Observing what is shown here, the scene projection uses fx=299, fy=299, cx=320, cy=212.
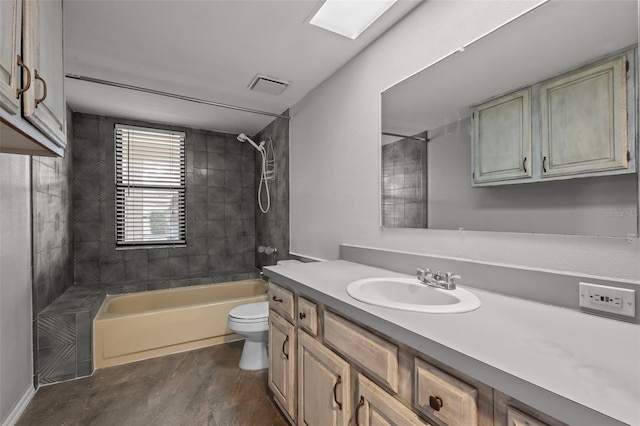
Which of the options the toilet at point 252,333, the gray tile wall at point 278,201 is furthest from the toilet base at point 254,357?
the gray tile wall at point 278,201

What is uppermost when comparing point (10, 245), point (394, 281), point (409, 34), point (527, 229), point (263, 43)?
point (263, 43)

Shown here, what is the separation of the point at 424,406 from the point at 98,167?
3.82 m

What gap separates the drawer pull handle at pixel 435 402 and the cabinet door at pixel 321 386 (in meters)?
0.39

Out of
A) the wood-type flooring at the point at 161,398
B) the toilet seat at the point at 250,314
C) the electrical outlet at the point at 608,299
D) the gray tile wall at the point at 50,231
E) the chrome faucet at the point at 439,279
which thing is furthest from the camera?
the toilet seat at the point at 250,314

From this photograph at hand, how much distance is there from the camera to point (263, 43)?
76.7 inches

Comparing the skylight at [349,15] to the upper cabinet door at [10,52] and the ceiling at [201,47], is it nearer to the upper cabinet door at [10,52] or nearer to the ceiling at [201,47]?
the ceiling at [201,47]

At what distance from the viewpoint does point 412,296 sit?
1.35m

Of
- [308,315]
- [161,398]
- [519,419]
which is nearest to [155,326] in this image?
[161,398]

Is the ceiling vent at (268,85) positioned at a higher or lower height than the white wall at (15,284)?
higher

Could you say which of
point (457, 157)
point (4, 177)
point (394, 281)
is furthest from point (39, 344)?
point (457, 157)

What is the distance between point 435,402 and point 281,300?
1.01 meters

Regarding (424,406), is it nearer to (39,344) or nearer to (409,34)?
(409,34)

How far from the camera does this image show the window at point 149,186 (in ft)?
11.3

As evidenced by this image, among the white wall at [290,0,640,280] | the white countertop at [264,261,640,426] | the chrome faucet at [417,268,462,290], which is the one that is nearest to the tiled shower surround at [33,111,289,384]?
the white wall at [290,0,640,280]
